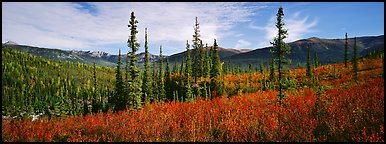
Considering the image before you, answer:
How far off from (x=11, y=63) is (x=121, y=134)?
697 ft

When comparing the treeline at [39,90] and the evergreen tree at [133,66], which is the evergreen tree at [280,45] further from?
the treeline at [39,90]

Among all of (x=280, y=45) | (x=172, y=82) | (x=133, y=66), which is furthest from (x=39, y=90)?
(x=280, y=45)

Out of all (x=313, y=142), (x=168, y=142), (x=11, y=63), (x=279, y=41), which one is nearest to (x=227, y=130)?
(x=168, y=142)

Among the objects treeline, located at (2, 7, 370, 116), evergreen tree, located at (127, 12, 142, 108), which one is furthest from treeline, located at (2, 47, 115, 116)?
evergreen tree, located at (127, 12, 142, 108)

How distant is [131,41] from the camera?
75.2 feet

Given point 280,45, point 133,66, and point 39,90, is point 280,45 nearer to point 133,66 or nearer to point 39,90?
point 133,66

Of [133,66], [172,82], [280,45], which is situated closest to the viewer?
[280,45]

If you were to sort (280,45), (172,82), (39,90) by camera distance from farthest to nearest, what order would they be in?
(39,90) → (172,82) → (280,45)

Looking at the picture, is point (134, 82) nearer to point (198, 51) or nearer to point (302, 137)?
point (198, 51)

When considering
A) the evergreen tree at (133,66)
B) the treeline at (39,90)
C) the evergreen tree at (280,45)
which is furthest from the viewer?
the treeline at (39,90)

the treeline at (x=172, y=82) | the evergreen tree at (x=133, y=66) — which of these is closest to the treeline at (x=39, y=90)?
the treeline at (x=172, y=82)

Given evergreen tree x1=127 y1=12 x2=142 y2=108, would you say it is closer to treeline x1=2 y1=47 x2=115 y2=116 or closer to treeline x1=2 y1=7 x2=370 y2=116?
treeline x1=2 y1=7 x2=370 y2=116

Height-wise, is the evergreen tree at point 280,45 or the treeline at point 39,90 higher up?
the evergreen tree at point 280,45

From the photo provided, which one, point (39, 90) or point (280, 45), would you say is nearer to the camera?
point (280, 45)
